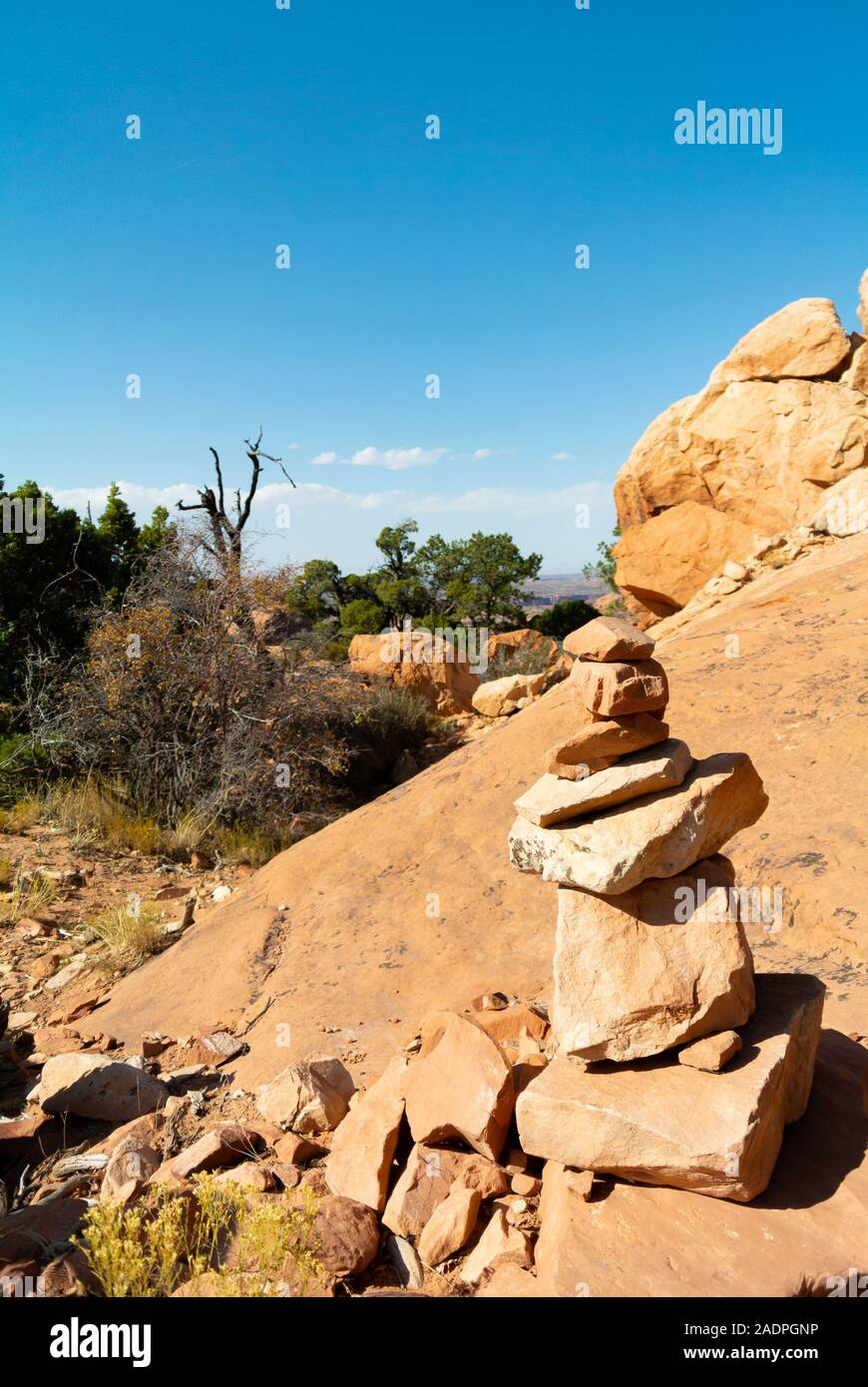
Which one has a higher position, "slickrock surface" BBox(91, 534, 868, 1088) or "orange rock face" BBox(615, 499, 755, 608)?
"orange rock face" BBox(615, 499, 755, 608)

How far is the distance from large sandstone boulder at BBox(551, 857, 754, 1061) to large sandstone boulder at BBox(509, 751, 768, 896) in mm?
116

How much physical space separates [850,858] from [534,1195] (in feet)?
9.12

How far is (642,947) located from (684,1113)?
21.5 inches

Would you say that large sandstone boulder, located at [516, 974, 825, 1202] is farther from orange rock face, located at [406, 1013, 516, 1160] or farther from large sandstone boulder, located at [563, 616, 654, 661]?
large sandstone boulder, located at [563, 616, 654, 661]

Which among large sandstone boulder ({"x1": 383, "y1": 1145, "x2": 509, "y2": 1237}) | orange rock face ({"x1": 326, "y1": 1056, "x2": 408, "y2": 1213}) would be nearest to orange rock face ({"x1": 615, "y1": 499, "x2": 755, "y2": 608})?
orange rock face ({"x1": 326, "y1": 1056, "x2": 408, "y2": 1213})

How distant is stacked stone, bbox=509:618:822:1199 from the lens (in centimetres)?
287

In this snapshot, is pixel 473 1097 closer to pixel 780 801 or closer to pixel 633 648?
pixel 633 648

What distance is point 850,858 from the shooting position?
4879 millimetres

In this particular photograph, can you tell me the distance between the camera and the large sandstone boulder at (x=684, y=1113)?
2695mm

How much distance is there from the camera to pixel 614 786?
3125mm

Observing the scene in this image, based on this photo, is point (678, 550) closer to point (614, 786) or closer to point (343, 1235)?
point (614, 786)

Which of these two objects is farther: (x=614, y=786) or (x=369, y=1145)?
(x=369, y=1145)

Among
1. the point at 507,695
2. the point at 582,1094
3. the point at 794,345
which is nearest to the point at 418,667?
the point at 507,695
